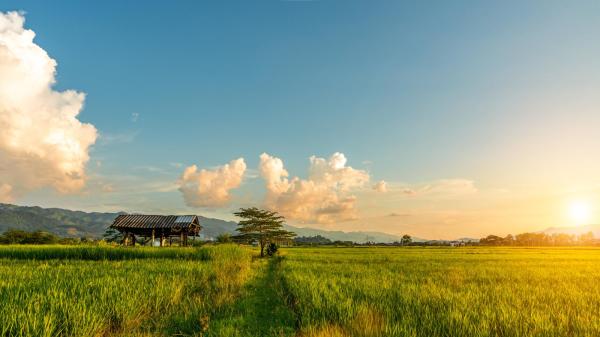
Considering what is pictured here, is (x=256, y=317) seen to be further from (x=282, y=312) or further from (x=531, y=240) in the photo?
(x=531, y=240)

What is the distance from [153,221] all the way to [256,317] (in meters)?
32.6

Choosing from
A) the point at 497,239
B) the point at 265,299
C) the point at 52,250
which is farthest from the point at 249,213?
the point at 497,239

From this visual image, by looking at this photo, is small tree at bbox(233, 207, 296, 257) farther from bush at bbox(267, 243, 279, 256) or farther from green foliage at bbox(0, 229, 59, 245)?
green foliage at bbox(0, 229, 59, 245)

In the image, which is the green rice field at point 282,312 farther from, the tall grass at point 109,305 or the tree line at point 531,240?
the tree line at point 531,240

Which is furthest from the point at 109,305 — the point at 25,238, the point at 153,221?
the point at 25,238

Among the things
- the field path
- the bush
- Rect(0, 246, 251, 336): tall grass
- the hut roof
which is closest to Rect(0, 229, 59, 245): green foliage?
the hut roof

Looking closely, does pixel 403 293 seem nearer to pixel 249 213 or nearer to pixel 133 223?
pixel 249 213

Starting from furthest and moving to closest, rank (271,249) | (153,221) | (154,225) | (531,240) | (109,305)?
(531,240)
(153,221)
(154,225)
(271,249)
(109,305)

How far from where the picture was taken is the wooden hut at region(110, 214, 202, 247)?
3475 centimetres

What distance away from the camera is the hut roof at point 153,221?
3469cm

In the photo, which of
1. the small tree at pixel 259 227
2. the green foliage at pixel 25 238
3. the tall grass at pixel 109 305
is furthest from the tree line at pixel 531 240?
the tall grass at pixel 109 305

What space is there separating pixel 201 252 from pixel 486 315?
1752 centimetres

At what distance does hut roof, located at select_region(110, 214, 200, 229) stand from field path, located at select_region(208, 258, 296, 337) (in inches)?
1092

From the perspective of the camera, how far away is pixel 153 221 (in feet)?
117
